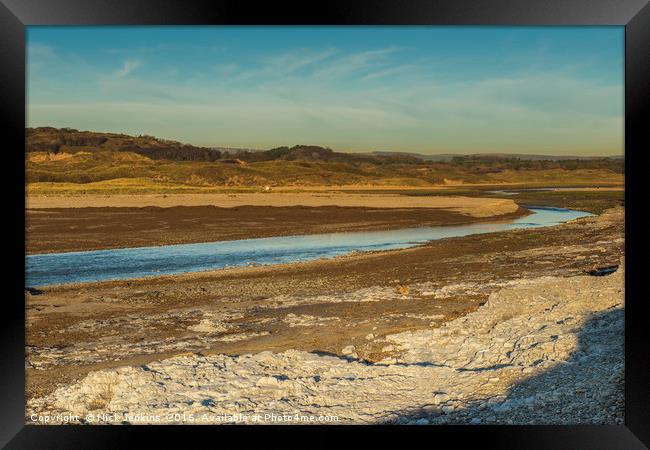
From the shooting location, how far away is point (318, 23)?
20.3 ft

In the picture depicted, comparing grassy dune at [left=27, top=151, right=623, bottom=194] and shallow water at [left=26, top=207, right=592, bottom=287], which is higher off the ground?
grassy dune at [left=27, top=151, right=623, bottom=194]

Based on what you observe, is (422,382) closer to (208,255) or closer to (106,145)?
(208,255)

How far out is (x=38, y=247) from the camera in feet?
74.8

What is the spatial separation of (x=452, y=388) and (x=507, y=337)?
2.02 meters

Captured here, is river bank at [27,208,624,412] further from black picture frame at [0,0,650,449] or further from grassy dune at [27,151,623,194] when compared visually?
grassy dune at [27,151,623,194]

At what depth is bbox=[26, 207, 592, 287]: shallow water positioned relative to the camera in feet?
59.1

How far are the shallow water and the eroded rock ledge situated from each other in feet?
30.6

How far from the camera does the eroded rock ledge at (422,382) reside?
23.3 ft

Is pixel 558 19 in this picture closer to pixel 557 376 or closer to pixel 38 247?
pixel 557 376

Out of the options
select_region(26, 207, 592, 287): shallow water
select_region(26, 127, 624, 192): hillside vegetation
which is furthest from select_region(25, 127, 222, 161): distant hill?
select_region(26, 207, 592, 287): shallow water

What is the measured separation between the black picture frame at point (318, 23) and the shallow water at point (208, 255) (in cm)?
1111

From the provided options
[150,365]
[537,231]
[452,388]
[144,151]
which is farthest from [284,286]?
[144,151]

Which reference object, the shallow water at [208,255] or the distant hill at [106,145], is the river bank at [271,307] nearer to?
the shallow water at [208,255]

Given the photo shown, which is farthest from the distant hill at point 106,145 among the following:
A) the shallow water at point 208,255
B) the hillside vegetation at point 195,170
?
the shallow water at point 208,255
